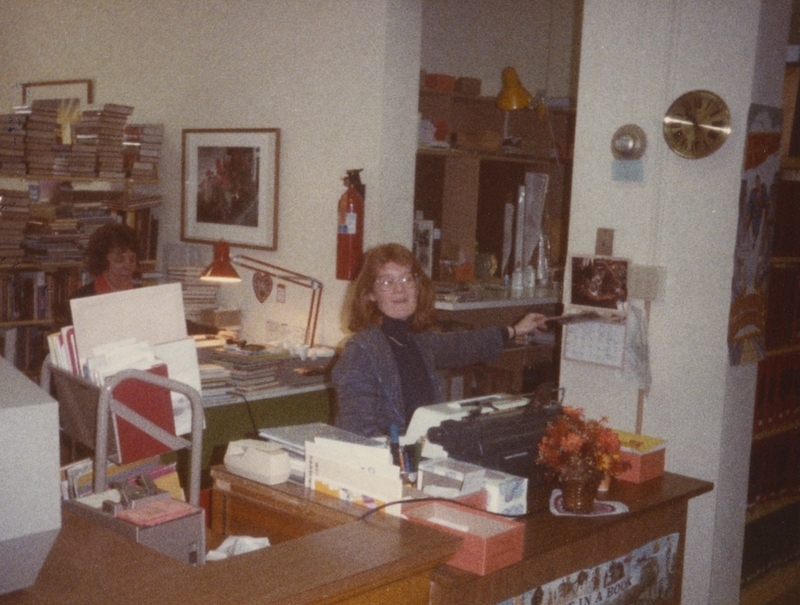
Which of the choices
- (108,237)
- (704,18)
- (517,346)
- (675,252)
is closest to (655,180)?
(675,252)

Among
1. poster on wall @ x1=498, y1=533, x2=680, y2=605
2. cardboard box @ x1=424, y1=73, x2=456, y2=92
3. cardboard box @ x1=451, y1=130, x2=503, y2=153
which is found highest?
cardboard box @ x1=424, y1=73, x2=456, y2=92

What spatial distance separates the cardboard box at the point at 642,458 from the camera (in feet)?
8.62

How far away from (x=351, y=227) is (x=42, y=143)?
2135 millimetres

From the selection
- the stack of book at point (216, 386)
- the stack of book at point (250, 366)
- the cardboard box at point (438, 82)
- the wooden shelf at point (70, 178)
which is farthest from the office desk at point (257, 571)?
the cardboard box at point (438, 82)

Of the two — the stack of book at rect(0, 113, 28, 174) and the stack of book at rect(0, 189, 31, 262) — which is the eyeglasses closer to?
the stack of book at rect(0, 189, 31, 262)

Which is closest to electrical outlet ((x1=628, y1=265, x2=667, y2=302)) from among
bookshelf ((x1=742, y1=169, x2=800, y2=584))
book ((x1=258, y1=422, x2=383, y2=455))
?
bookshelf ((x1=742, y1=169, x2=800, y2=584))

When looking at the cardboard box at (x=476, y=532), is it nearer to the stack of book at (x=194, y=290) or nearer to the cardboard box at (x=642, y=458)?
the cardboard box at (x=642, y=458)

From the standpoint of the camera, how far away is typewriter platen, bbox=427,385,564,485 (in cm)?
228

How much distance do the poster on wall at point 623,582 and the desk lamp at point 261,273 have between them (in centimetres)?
237

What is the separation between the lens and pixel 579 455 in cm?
228

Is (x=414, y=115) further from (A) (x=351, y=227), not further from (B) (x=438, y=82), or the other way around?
(B) (x=438, y=82)

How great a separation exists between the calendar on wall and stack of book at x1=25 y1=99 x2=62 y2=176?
3.39 meters

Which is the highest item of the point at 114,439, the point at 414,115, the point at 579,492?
the point at 414,115

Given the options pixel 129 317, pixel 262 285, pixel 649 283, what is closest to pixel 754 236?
pixel 649 283
